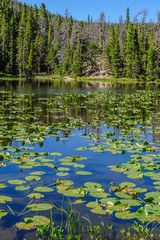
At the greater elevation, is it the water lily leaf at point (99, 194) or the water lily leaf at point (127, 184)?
the water lily leaf at point (127, 184)

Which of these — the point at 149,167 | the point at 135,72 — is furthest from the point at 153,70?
the point at 149,167

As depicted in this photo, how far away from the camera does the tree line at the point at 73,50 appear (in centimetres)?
6675

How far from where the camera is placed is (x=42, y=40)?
86.7m

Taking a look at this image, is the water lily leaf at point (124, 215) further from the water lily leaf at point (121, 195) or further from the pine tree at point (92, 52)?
the pine tree at point (92, 52)

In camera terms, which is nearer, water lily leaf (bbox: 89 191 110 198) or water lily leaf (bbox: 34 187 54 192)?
water lily leaf (bbox: 89 191 110 198)

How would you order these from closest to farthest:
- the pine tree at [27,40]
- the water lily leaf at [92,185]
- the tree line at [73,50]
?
the water lily leaf at [92,185], the tree line at [73,50], the pine tree at [27,40]

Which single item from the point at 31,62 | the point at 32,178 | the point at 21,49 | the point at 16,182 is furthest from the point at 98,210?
the point at 21,49

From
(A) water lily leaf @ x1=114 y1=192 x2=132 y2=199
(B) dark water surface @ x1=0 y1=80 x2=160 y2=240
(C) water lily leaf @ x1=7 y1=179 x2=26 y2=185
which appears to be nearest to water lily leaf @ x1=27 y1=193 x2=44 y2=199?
(B) dark water surface @ x1=0 y1=80 x2=160 y2=240

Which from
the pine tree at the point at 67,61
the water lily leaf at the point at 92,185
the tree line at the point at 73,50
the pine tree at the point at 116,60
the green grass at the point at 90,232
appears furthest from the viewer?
the pine tree at the point at 67,61

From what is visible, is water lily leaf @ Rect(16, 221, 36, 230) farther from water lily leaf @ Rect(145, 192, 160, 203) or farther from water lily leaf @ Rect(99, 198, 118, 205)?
water lily leaf @ Rect(145, 192, 160, 203)

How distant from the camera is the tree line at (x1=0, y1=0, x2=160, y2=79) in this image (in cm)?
6675

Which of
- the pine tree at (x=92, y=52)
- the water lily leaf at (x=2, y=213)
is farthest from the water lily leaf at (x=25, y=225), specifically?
the pine tree at (x=92, y=52)

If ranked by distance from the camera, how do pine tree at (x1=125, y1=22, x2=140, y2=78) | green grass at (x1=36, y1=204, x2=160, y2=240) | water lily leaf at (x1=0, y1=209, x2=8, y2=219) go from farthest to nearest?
pine tree at (x1=125, y1=22, x2=140, y2=78) < water lily leaf at (x1=0, y1=209, x2=8, y2=219) < green grass at (x1=36, y1=204, x2=160, y2=240)

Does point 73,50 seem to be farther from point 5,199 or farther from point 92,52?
point 5,199
